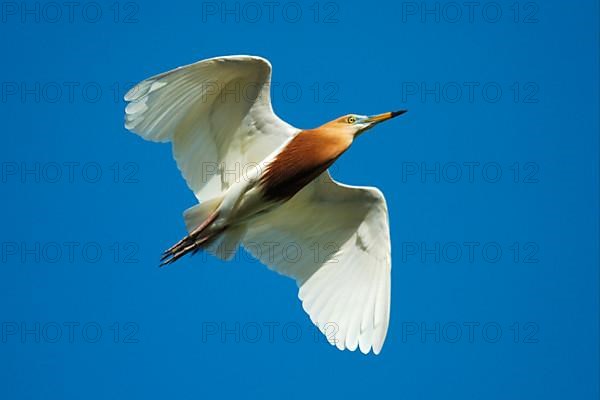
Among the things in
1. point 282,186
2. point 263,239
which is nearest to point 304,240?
point 263,239

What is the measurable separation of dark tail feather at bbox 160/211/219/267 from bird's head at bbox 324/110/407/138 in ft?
5.52

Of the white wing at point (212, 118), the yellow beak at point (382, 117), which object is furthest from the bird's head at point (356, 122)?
the white wing at point (212, 118)

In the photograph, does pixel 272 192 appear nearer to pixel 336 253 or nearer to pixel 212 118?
pixel 212 118

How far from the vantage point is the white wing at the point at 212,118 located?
11805 mm

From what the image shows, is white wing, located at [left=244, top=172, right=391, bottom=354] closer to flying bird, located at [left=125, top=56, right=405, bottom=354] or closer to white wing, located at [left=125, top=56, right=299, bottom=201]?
flying bird, located at [left=125, top=56, right=405, bottom=354]

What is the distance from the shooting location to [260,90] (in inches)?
474

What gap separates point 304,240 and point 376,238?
925mm

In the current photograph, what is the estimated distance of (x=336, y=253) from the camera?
13.1 metres

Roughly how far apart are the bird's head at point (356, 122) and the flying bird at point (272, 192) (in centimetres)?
1

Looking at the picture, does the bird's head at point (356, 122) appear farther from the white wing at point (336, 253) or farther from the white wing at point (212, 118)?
the white wing at point (336, 253)

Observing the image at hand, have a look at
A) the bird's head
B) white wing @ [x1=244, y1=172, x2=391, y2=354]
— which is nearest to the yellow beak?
the bird's head

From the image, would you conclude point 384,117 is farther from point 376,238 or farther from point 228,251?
point 228,251

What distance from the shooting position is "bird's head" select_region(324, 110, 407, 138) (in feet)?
39.9

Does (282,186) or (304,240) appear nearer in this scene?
(282,186)
